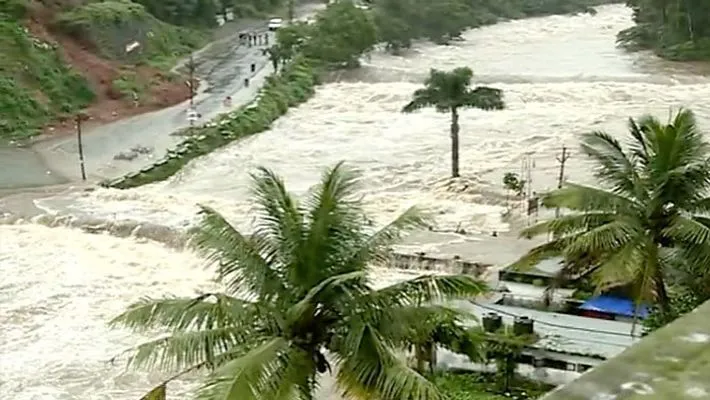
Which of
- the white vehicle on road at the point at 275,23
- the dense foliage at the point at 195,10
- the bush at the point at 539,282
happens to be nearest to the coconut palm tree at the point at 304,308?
the bush at the point at 539,282

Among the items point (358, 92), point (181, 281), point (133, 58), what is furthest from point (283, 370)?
point (133, 58)

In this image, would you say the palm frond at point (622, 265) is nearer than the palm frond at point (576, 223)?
Yes

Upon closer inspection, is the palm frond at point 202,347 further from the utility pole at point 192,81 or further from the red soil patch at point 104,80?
the utility pole at point 192,81

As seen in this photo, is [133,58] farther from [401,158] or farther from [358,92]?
[401,158]

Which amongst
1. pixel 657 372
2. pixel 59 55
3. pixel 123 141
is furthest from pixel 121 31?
pixel 657 372

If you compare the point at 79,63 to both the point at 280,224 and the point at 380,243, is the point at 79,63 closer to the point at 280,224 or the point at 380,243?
the point at 280,224

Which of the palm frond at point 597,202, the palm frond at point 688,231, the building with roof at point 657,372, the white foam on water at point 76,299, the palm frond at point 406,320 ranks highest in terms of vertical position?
the building with roof at point 657,372
